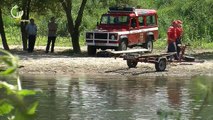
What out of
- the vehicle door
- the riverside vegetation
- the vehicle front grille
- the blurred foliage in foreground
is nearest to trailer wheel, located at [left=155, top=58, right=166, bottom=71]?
the vehicle front grille

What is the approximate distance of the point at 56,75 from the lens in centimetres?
2402

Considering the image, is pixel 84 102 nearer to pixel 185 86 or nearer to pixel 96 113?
pixel 96 113

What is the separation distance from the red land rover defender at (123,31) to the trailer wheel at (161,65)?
4517mm

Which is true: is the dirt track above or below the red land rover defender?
below

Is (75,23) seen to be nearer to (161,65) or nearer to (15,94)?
(161,65)

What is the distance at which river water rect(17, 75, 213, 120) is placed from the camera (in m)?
14.2

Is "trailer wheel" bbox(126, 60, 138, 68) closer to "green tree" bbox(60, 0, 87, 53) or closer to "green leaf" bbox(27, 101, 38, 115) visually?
"green tree" bbox(60, 0, 87, 53)

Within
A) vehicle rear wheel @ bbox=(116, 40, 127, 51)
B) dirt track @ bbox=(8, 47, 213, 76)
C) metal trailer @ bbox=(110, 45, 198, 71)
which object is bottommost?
dirt track @ bbox=(8, 47, 213, 76)

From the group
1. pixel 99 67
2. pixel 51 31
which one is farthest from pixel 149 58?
pixel 51 31

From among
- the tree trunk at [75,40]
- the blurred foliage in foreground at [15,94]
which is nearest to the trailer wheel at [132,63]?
the tree trunk at [75,40]

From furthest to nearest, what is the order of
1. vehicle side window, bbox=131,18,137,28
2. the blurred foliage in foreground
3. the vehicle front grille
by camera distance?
vehicle side window, bbox=131,18,137,28
the vehicle front grille
the blurred foliage in foreground

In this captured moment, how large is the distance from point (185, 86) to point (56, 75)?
5545 millimetres

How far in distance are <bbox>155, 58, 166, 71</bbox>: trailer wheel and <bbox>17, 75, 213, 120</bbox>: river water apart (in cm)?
124

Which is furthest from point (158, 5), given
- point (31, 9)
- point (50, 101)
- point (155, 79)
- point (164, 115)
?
point (164, 115)
